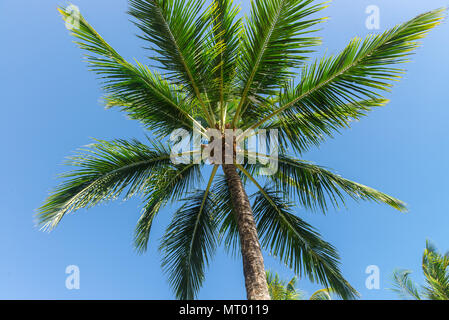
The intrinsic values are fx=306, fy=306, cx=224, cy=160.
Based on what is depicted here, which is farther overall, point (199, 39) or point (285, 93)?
point (285, 93)

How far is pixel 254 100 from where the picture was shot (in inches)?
217

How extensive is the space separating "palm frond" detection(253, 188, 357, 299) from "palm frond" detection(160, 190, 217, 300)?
1.07m

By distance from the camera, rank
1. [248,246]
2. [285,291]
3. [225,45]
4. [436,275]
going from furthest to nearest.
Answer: [285,291] < [436,275] < [225,45] < [248,246]

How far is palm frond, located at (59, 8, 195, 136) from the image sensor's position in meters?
4.62

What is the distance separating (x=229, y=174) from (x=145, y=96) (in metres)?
2.00

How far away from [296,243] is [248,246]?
1802mm

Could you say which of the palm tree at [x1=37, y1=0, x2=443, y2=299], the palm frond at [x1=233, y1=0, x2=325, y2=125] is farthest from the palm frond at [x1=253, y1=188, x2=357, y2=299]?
the palm frond at [x1=233, y1=0, x2=325, y2=125]

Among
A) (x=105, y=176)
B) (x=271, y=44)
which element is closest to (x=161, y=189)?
(x=105, y=176)

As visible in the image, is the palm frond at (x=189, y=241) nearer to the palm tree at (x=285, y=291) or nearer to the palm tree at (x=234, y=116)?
the palm tree at (x=234, y=116)

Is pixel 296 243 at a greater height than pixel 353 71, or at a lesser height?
lesser

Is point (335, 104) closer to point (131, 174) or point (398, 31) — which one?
point (398, 31)

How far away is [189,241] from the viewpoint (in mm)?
6281

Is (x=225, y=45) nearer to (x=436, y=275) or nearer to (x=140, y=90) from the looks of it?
(x=140, y=90)
